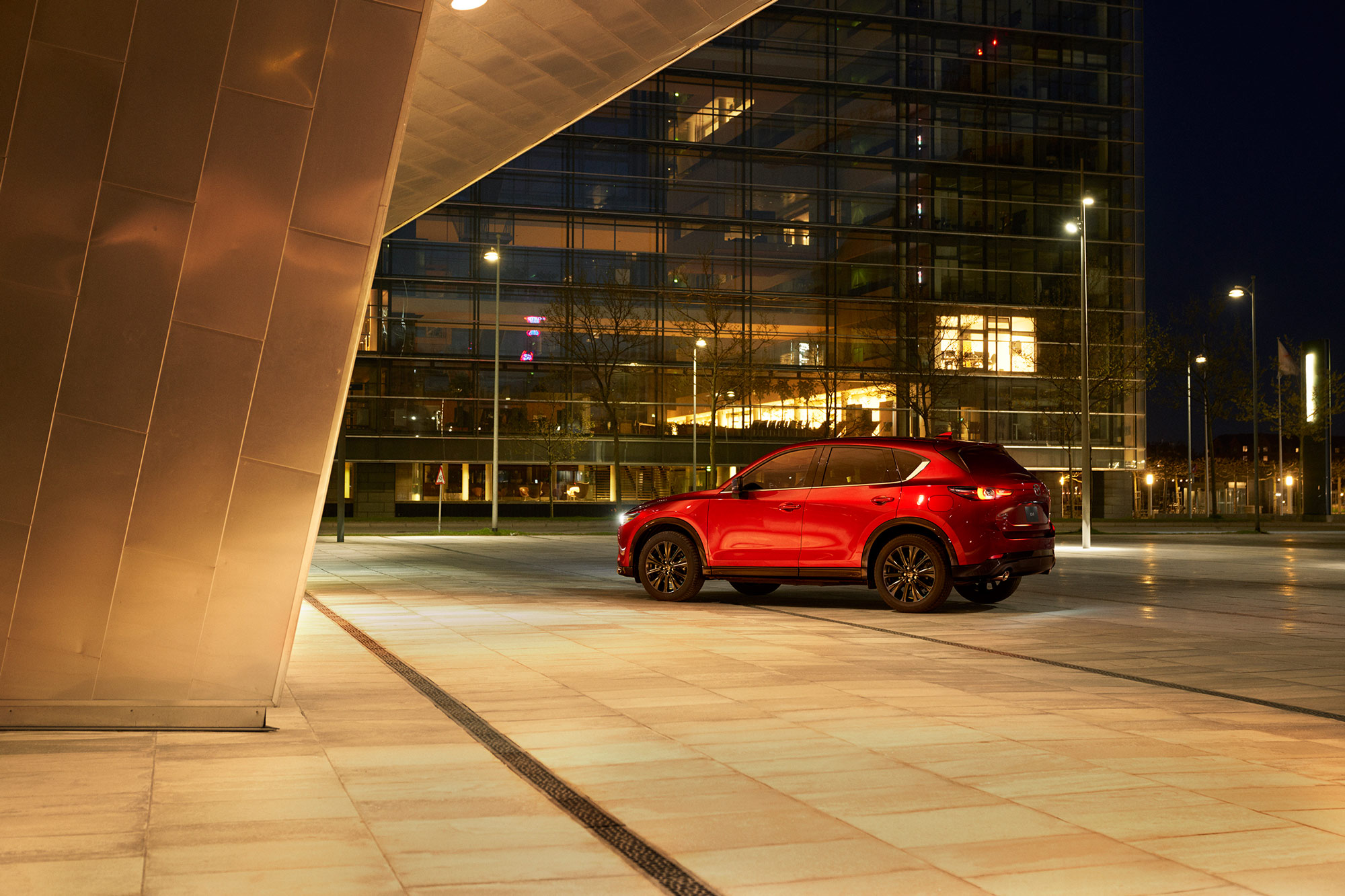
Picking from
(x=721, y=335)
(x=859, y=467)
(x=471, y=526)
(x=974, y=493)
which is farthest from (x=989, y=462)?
(x=721, y=335)

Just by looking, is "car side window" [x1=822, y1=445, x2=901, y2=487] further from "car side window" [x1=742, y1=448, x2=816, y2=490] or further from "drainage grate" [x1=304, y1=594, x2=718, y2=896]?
"drainage grate" [x1=304, y1=594, x2=718, y2=896]

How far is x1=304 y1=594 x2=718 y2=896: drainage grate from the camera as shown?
13.8 ft

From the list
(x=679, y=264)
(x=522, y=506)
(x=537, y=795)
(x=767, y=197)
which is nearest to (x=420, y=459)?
(x=522, y=506)

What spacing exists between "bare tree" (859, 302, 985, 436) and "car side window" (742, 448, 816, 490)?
126 ft

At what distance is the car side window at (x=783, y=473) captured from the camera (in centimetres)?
1417

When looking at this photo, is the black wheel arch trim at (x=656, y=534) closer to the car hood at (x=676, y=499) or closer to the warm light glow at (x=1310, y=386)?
the car hood at (x=676, y=499)

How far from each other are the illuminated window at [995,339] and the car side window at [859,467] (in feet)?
156

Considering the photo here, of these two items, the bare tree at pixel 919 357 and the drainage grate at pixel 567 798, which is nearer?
the drainage grate at pixel 567 798

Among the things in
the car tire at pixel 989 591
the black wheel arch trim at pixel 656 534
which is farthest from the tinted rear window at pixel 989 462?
the black wheel arch trim at pixel 656 534

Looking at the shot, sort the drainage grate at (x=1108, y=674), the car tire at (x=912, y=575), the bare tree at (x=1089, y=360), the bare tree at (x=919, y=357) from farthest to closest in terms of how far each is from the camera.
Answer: the bare tree at (x=919, y=357) → the bare tree at (x=1089, y=360) → the car tire at (x=912, y=575) → the drainage grate at (x=1108, y=674)

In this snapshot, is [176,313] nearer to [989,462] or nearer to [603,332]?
[989,462]

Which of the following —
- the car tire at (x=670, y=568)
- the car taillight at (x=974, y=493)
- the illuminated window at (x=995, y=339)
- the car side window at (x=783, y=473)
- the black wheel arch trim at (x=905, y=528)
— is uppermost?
the illuminated window at (x=995, y=339)

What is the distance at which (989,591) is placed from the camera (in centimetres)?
1491

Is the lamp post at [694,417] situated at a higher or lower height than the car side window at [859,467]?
higher
